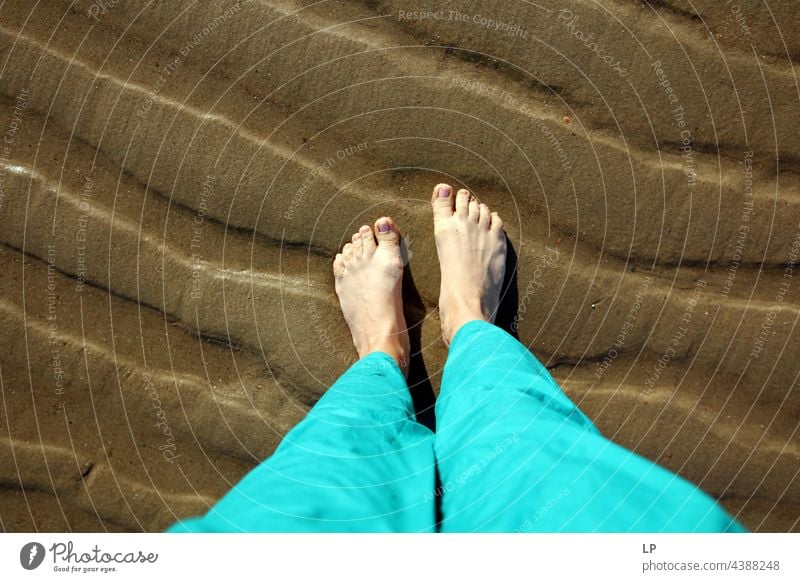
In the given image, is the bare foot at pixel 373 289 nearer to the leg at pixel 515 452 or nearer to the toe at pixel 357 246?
the toe at pixel 357 246

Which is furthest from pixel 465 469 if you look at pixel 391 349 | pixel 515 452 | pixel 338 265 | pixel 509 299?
pixel 338 265

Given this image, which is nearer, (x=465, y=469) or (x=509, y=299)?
(x=465, y=469)

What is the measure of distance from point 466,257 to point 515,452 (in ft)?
1.90

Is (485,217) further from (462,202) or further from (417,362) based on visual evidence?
(417,362)

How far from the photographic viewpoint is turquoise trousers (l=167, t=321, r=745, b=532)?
1.20 metres

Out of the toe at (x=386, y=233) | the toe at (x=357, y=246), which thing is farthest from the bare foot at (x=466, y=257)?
the toe at (x=357, y=246)

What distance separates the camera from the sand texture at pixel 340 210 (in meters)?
1.59

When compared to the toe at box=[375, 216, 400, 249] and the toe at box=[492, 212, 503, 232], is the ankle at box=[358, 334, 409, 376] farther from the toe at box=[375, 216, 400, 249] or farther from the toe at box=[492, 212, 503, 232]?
A: the toe at box=[492, 212, 503, 232]

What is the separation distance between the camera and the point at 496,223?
1656 mm

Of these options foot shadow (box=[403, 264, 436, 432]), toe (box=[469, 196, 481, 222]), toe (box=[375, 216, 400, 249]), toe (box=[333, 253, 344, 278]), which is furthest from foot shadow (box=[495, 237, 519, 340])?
toe (box=[333, 253, 344, 278])

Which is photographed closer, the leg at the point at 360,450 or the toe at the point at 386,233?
the leg at the point at 360,450

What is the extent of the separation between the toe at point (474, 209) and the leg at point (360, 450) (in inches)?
9.0

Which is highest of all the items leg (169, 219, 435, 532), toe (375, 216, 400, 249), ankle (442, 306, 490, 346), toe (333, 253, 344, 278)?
toe (375, 216, 400, 249)

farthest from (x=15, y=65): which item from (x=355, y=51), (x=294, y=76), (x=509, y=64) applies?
(x=509, y=64)
